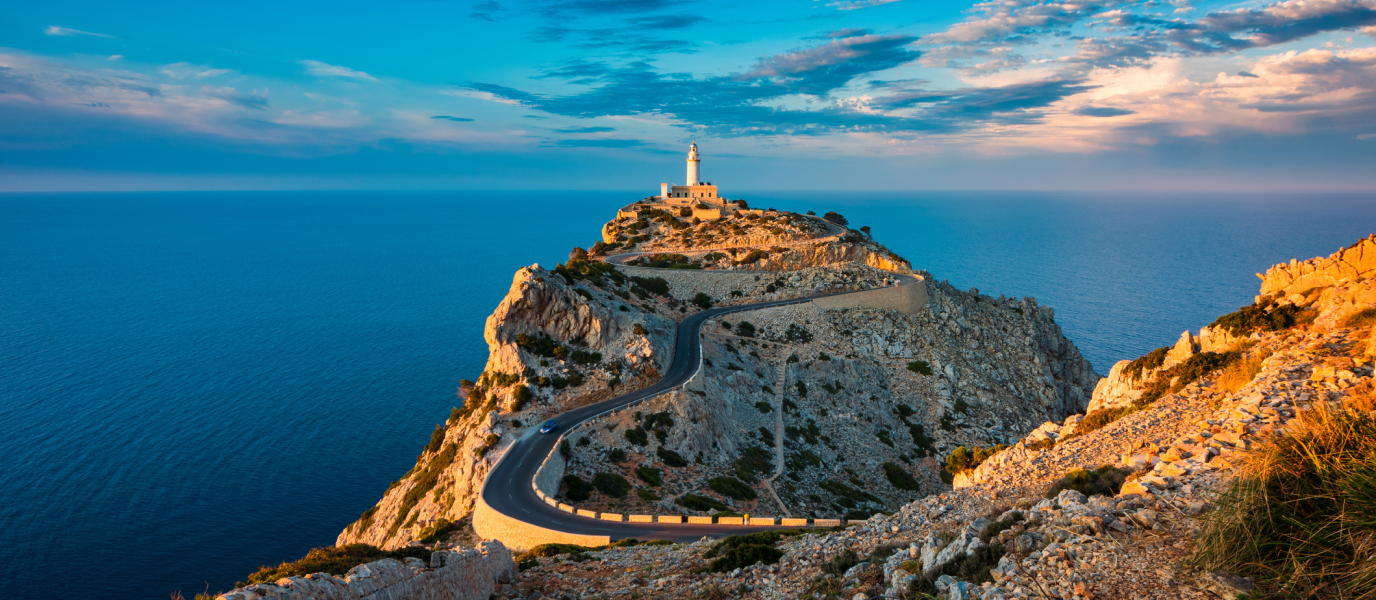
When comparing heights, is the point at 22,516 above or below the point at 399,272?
below

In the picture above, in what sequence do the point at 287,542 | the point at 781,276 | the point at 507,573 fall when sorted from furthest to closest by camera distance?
the point at 781,276 → the point at 287,542 → the point at 507,573

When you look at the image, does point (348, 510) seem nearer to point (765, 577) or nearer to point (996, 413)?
point (765, 577)

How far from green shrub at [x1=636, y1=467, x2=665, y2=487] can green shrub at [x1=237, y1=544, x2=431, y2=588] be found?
18120mm

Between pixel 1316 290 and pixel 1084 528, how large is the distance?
26.1 meters

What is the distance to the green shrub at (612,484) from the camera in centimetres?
3384

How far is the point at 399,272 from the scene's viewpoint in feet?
481

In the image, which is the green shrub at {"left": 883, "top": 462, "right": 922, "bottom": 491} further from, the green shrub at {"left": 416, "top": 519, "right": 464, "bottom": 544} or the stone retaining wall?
the green shrub at {"left": 416, "top": 519, "right": 464, "bottom": 544}

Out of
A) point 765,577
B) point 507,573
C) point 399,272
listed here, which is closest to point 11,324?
point 399,272

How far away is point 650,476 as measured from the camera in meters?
35.8

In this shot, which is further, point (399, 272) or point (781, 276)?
point (399, 272)

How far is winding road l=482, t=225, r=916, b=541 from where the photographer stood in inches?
1114

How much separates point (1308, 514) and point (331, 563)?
19012mm

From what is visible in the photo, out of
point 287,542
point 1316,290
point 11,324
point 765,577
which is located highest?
point 1316,290

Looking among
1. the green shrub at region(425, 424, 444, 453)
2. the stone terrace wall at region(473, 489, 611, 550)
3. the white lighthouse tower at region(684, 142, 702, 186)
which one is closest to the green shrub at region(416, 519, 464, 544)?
A: the stone terrace wall at region(473, 489, 611, 550)
